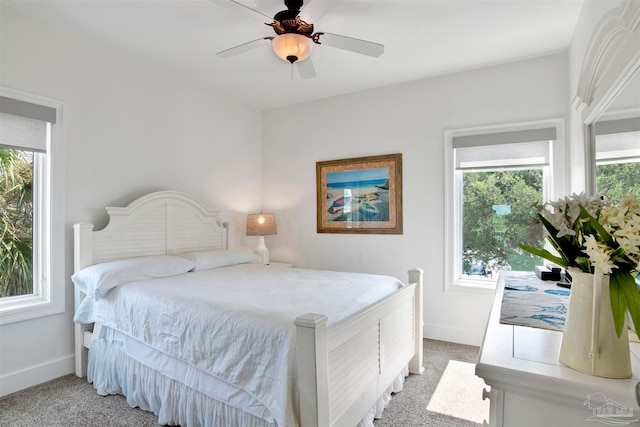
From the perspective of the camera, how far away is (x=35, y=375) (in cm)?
252

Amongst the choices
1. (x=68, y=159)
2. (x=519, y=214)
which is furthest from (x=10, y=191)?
(x=519, y=214)

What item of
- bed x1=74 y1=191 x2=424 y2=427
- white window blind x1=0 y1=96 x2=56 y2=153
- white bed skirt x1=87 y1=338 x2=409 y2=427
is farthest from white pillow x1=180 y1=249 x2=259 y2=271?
white window blind x1=0 y1=96 x2=56 y2=153

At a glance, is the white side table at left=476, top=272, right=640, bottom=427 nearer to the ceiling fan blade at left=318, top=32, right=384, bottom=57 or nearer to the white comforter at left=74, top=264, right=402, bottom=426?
the white comforter at left=74, top=264, right=402, bottom=426

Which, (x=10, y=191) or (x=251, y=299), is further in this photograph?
(x=10, y=191)

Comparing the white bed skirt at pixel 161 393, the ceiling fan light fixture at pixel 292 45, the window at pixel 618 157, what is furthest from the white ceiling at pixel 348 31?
the white bed skirt at pixel 161 393

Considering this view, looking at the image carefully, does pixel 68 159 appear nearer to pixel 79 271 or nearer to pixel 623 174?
pixel 79 271

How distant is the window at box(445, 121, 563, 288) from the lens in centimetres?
314

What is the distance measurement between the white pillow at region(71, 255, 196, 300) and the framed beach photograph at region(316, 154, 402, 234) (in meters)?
1.92

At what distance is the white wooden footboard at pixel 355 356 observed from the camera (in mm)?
1420

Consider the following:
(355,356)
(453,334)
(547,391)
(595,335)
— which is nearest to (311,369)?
(355,356)

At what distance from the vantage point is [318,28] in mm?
2650

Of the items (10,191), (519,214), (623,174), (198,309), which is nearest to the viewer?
(623,174)

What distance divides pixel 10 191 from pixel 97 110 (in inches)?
36.1

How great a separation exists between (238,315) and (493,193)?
278 cm
